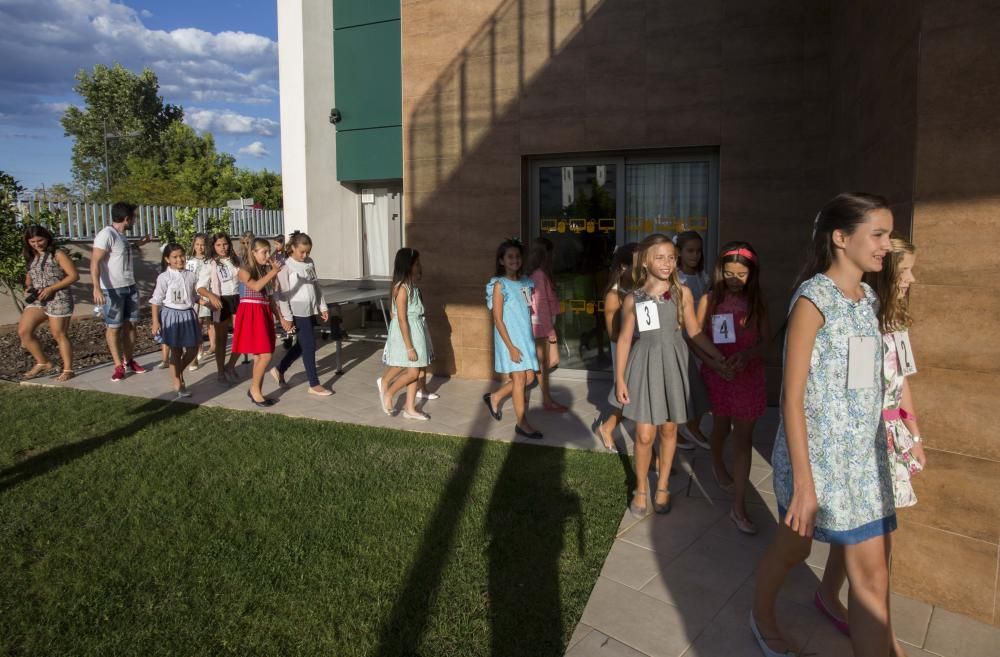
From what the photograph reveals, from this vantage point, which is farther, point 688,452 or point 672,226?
point 672,226

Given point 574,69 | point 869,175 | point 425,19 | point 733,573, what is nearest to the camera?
point 733,573

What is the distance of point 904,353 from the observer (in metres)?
2.85

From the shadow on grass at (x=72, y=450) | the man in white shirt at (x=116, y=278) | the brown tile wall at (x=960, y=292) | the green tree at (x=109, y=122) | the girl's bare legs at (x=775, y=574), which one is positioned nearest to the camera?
the girl's bare legs at (x=775, y=574)

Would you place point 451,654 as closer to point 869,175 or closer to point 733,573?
point 733,573

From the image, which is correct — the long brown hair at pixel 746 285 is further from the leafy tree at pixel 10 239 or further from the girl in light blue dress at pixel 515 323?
the leafy tree at pixel 10 239

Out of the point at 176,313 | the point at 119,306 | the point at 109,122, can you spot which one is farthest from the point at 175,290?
the point at 109,122

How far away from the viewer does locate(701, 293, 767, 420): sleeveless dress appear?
4.17m

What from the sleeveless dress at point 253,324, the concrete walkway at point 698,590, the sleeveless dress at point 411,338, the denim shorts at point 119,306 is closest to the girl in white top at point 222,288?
the denim shorts at point 119,306

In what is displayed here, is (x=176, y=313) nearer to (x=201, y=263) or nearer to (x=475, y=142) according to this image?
A: (x=201, y=263)

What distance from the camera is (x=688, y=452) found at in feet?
18.5

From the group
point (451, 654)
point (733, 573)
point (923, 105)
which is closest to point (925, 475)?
point (733, 573)

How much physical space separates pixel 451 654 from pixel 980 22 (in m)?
3.55

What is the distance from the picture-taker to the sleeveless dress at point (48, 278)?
8352 millimetres

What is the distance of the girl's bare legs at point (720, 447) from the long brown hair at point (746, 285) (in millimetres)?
704
